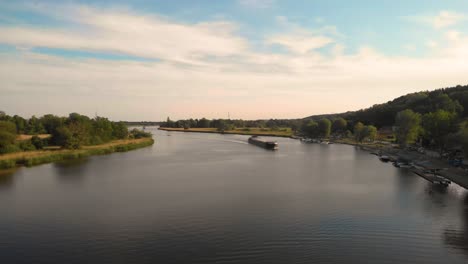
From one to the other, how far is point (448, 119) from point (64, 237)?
36536 mm

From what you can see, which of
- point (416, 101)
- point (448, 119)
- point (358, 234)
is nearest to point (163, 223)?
point (358, 234)

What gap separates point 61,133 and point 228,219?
3294cm

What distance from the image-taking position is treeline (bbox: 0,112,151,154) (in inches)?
1463

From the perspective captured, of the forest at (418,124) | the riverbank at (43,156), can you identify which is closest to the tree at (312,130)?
the forest at (418,124)

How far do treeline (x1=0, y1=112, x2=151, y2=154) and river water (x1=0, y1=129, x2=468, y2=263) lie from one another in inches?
520

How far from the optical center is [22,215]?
1628 cm

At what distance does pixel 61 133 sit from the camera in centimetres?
4141

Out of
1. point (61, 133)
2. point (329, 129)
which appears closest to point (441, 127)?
point (61, 133)

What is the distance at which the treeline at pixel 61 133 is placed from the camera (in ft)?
122

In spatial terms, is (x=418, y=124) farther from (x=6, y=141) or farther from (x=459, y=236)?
(x=6, y=141)

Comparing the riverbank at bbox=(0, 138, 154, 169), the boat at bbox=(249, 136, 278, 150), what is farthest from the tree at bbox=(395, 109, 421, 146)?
the riverbank at bbox=(0, 138, 154, 169)

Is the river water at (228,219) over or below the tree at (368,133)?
below

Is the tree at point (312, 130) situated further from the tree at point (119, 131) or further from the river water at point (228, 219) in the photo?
the river water at point (228, 219)

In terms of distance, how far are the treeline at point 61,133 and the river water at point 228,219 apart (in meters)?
13.2
